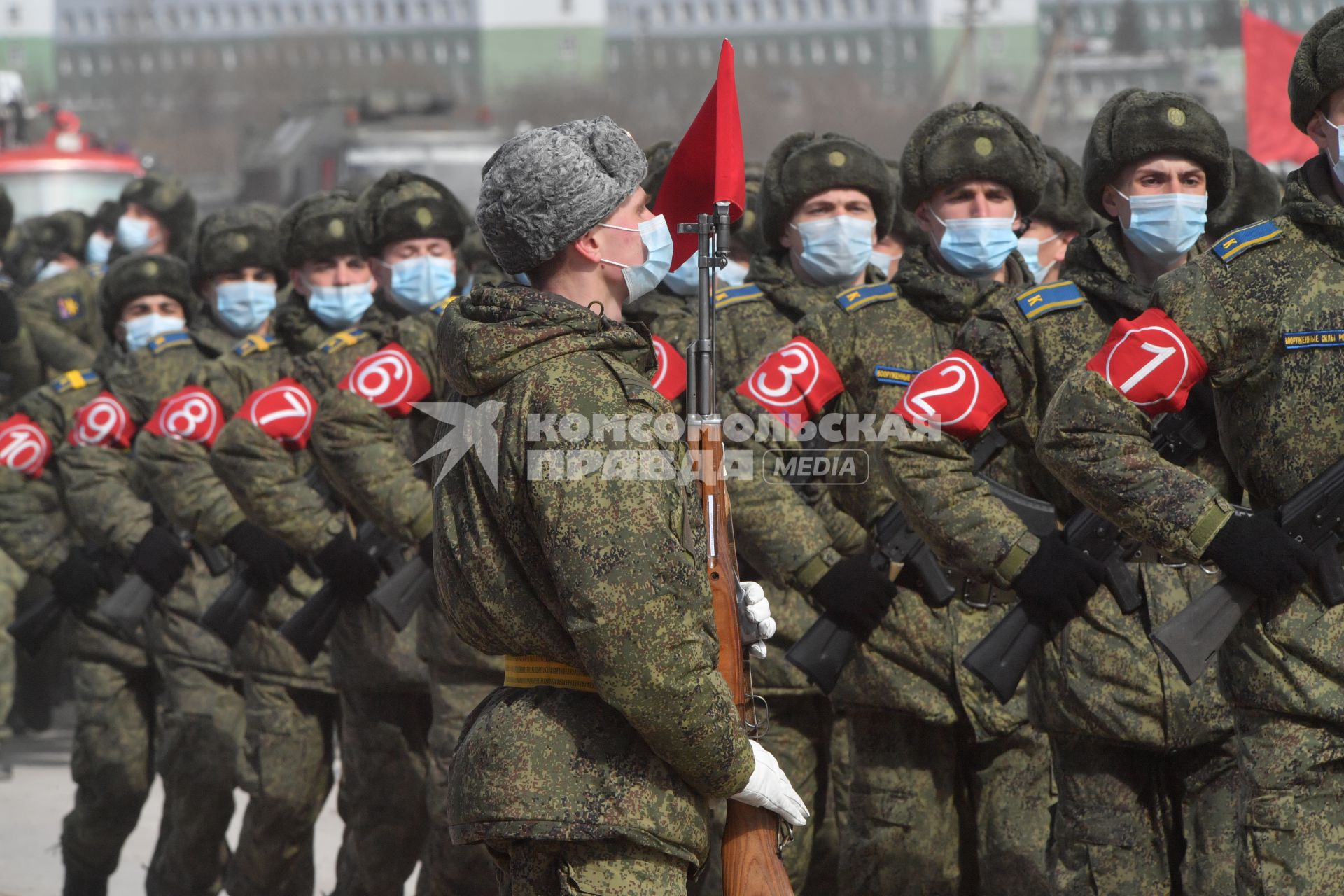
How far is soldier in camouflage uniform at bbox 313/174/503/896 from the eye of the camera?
20.8 feet

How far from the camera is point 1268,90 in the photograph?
11109 millimetres

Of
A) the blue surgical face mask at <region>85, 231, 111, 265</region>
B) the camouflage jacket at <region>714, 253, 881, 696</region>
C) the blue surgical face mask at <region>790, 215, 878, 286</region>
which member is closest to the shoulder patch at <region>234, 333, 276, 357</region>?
the camouflage jacket at <region>714, 253, 881, 696</region>

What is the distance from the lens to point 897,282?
6.00 meters

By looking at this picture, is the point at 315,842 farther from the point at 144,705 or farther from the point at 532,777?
the point at 532,777

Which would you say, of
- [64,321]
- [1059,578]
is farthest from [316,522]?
[64,321]

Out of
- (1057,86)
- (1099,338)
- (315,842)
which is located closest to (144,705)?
(315,842)

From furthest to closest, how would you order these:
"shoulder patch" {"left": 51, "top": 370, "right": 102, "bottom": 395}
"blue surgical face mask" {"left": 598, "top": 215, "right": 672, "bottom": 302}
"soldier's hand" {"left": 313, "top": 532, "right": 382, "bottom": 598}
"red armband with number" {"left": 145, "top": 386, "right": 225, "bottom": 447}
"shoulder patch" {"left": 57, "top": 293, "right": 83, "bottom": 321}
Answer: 1. "shoulder patch" {"left": 57, "top": 293, "right": 83, "bottom": 321}
2. "shoulder patch" {"left": 51, "top": 370, "right": 102, "bottom": 395}
3. "red armband with number" {"left": 145, "top": 386, "right": 225, "bottom": 447}
4. "soldier's hand" {"left": 313, "top": 532, "right": 382, "bottom": 598}
5. "blue surgical face mask" {"left": 598, "top": 215, "right": 672, "bottom": 302}

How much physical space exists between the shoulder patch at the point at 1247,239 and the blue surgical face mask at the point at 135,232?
8.82 m

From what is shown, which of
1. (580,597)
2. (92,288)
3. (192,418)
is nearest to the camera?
(580,597)

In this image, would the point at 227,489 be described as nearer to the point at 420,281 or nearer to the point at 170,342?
the point at 420,281

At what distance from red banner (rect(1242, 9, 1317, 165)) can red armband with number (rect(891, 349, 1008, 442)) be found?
6.26 metres

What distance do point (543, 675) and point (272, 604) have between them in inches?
148

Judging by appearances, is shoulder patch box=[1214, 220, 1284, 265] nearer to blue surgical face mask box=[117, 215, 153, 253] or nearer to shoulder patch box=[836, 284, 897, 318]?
shoulder patch box=[836, 284, 897, 318]

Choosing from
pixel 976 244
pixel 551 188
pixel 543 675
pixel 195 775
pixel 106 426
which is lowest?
pixel 195 775
